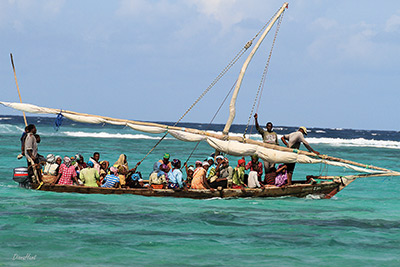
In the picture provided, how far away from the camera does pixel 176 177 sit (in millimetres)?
15547

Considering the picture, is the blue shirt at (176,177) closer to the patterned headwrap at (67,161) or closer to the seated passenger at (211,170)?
the seated passenger at (211,170)

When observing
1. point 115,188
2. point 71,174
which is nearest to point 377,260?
point 115,188

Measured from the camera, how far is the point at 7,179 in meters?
21.5

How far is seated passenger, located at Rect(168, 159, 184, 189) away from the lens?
1545cm

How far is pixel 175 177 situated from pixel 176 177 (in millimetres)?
37

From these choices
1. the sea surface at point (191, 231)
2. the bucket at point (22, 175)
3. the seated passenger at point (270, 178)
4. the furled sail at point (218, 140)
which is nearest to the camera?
the sea surface at point (191, 231)

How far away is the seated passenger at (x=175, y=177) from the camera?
15.5 m

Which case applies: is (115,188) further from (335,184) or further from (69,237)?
(335,184)

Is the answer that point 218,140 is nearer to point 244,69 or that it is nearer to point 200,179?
point 200,179

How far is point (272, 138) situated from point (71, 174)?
573cm

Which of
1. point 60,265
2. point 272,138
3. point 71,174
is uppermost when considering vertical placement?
point 272,138

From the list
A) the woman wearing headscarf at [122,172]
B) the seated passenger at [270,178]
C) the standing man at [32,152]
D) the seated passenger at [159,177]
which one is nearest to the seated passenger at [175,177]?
the seated passenger at [159,177]

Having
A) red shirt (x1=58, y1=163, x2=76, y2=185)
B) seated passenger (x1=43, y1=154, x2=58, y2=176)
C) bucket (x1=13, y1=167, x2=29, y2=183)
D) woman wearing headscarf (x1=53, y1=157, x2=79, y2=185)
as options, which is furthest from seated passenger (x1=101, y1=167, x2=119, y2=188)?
bucket (x1=13, y1=167, x2=29, y2=183)

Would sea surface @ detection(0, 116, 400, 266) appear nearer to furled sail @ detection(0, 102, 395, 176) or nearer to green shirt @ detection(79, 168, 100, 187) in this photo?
green shirt @ detection(79, 168, 100, 187)
